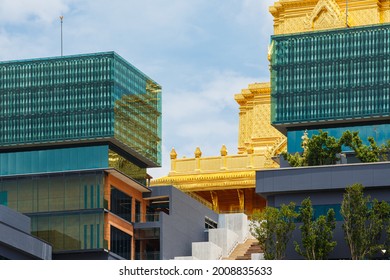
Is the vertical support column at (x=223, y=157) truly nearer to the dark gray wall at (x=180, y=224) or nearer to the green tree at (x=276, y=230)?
the dark gray wall at (x=180, y=224)

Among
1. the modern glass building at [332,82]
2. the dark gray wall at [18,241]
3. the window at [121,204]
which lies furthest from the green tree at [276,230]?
the window at [121,204]

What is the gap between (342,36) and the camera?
5827 inches

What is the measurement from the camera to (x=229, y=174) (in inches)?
7018

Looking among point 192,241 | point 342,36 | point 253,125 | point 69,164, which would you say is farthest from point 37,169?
point 253,125

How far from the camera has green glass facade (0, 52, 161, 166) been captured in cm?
15238

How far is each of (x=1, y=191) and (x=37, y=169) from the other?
4.21 meters

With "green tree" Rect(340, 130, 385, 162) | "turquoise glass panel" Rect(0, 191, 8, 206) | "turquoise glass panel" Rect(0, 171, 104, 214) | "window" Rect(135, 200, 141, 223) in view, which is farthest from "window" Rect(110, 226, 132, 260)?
"green tree" Rect(340, 130, 385, 162)

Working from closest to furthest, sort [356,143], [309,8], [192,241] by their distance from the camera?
[356,143] → [192,241] → [309,8]

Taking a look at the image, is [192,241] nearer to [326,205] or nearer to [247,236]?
[247,236]

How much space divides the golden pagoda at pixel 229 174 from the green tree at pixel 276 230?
42.5 meters

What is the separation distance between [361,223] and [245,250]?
1156 inches

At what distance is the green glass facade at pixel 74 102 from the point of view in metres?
152

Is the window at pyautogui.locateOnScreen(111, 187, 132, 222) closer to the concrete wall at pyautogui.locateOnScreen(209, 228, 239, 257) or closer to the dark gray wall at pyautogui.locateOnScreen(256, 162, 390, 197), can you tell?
the concrete wall at pyautogui.locateOnScreen(209, 228, 239, 257)

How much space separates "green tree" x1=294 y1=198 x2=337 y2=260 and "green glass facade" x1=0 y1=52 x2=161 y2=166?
30366 mm
